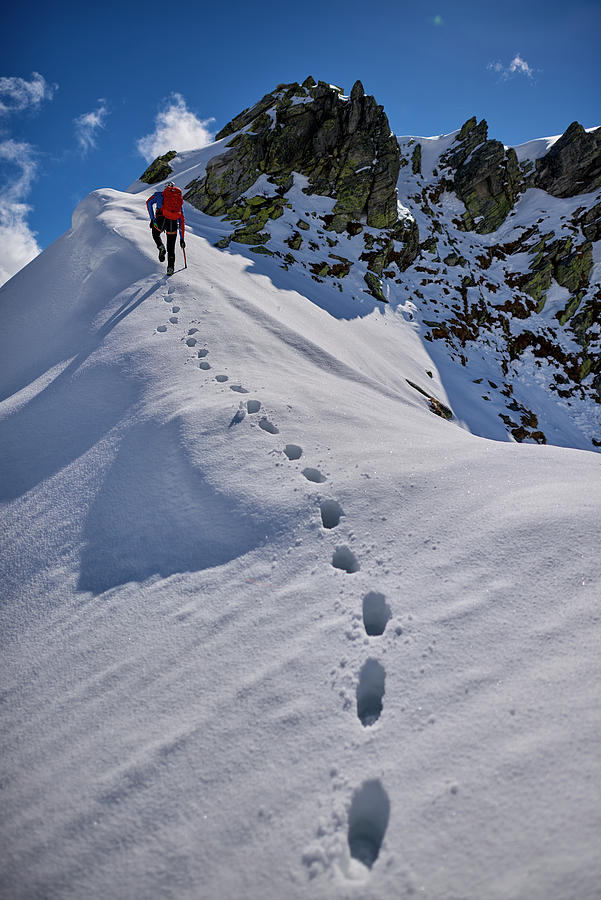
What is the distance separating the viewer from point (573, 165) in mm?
31594

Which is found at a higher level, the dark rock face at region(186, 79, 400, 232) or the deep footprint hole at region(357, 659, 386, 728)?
the dark rock face at region(186, 79, 400, 232)

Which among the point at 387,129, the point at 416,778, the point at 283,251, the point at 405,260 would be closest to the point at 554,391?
the point at 405,260

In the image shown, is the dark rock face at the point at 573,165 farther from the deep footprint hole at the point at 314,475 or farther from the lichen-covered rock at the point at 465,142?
the deep footprint hole at the point at 314,475

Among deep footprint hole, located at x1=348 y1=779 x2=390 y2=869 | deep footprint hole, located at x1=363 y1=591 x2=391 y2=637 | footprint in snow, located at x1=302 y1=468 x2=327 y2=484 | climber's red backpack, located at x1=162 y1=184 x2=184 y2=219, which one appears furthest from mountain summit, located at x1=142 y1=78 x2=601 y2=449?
deep footprint hole, located at x1=348 y1=779 x2=390 y2=869

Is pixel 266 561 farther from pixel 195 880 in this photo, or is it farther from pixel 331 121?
pixel 331 121

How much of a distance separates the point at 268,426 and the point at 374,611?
2.53 metres

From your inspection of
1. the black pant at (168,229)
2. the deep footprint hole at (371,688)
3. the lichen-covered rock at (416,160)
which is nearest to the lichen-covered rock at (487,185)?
the lichen-covered rock at (416,160)

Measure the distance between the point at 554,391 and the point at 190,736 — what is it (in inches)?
867

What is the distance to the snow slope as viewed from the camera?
1666 mm

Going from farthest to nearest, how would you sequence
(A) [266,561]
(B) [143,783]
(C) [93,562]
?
(C) [93,562], (A) [266,561], (B) [143,783]

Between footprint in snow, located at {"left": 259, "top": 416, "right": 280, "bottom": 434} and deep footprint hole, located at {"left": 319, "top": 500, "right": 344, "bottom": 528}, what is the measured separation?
1.31m

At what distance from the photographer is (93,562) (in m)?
3.34

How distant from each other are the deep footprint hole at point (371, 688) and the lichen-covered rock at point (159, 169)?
98.6 ft

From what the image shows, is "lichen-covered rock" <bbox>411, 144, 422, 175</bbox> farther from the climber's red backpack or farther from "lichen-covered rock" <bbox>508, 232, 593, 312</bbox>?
the climber's red backpack
